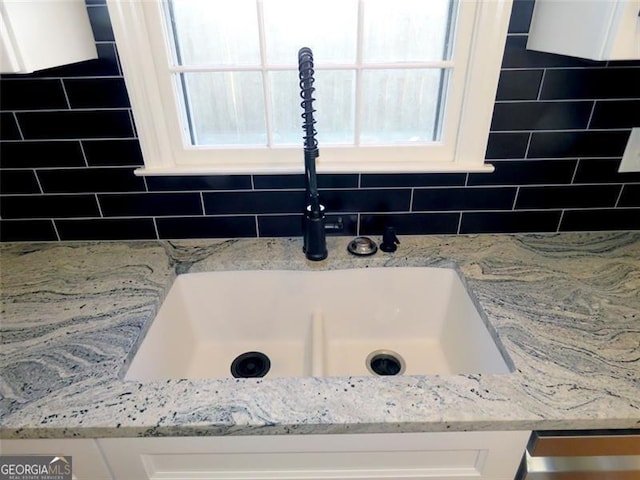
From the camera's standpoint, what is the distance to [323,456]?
0.70m

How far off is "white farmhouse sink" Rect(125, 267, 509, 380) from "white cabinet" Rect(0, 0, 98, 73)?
56cm

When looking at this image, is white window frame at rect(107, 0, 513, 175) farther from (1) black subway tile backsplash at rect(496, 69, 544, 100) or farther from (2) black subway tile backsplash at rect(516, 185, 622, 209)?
(2) black subway tile backsplash at rect(516, 185, 622, 209)

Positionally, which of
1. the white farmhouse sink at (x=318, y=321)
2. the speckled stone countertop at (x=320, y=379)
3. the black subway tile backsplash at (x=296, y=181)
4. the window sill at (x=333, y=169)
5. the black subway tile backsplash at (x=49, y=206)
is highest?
the window sill at (x=333, y=169)

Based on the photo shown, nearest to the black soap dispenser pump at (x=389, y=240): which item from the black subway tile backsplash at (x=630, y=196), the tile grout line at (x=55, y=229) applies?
the black subway tile backsplash at (x=630, y=196)

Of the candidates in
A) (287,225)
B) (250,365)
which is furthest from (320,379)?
(287,225)

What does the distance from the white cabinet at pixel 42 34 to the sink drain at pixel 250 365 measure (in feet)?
2.57

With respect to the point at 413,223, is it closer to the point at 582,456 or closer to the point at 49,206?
the point at 582,456

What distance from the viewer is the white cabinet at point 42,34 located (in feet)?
2.24

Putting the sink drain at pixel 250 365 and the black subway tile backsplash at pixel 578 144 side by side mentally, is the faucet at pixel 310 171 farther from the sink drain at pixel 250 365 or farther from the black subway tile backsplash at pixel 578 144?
the black subway tile backsplash at pixel 578 144

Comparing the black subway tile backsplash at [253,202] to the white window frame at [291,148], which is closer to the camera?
the white window frame at [291,148]

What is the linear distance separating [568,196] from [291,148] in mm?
778

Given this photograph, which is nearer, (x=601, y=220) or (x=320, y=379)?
(x=320, y=379)

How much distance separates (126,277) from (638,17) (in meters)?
1.18

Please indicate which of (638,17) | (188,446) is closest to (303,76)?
(638,17)
